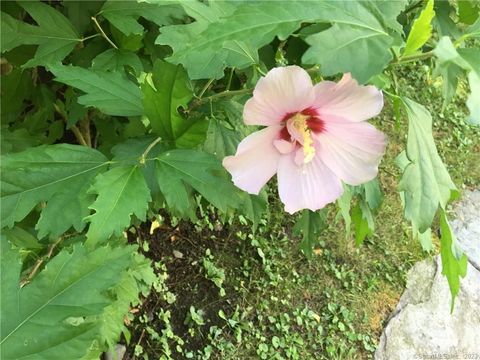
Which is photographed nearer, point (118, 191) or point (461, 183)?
point (118, 191)

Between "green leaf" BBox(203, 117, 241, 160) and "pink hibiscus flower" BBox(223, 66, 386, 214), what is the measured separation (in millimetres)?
194

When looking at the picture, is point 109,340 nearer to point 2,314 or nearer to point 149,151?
point 149,151

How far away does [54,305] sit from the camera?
2.44 ft

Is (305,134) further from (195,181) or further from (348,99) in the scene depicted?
(195,181)

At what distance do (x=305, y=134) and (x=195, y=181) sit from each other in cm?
24

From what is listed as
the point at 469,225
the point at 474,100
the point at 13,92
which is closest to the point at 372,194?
the point at 474,100

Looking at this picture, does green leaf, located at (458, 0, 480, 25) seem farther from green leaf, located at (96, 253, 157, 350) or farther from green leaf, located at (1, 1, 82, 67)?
green leaf, located at (96, 253, 157, 350)

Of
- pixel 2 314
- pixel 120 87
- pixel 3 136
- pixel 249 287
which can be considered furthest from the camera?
pixel 249 287

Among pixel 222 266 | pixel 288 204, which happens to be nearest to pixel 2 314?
pixel 288 204

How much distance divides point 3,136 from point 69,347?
29.5 inches

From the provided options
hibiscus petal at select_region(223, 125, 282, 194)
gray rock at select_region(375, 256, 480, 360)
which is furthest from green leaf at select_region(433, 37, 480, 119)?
gray rock at select_region(375, 256, 480, 360)

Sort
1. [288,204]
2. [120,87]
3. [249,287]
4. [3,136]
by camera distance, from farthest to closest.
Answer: [249,287], [3,136], [120,87], [288,204]

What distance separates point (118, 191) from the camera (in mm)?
958

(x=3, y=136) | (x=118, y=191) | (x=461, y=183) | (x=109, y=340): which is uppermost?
(x=118, y=191)
